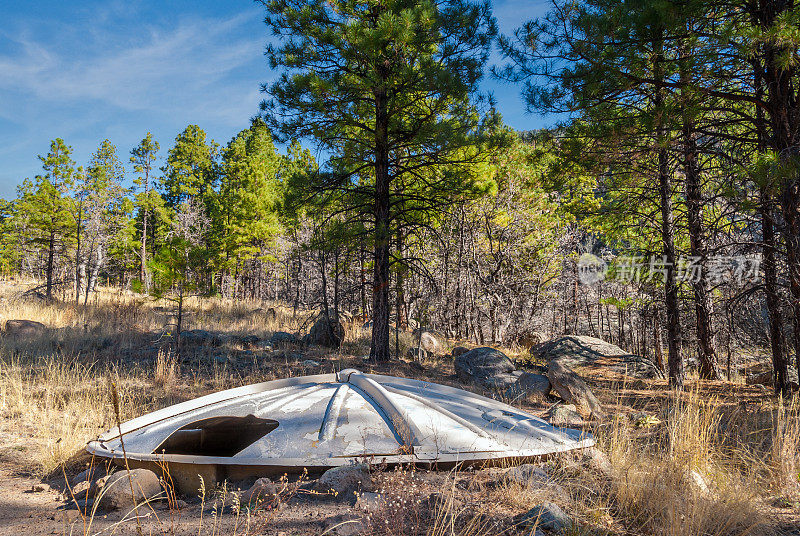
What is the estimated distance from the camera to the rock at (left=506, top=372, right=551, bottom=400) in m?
7.09

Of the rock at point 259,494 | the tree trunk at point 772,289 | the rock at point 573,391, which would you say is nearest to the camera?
the rock at point 259,494

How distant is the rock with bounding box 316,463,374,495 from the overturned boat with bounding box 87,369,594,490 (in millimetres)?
115

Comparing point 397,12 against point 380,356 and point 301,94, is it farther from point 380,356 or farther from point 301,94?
point 380,356

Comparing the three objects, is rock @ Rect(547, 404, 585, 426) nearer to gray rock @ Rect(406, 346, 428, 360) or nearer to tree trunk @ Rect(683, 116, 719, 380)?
tree trunk @ Rect(683, 116, 719, 380)

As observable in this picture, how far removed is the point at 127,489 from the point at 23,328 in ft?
32.1

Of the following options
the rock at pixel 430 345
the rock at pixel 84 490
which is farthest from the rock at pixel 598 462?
the rock at pixel 430 345

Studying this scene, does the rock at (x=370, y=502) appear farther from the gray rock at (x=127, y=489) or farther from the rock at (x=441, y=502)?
the gray rock at (x=127, y=489)

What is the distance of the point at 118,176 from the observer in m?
29.7

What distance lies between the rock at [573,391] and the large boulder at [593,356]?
509cm

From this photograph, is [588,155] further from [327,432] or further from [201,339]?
[201,339]

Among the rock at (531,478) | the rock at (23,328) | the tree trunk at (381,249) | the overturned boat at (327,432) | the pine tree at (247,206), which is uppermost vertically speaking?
the pine tree at (247,206)

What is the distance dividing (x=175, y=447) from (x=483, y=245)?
43.3ft

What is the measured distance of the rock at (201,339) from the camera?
989 cm

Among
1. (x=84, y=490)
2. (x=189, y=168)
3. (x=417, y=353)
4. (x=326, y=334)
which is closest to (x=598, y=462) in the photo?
(x=84, y=490)
